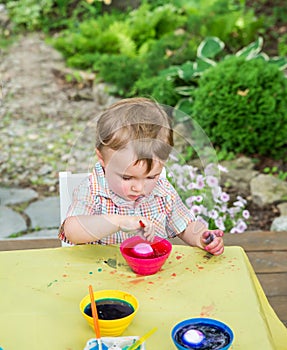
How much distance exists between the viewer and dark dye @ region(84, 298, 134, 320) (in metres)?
Result: 1.50

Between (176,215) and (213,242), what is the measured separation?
0.15m

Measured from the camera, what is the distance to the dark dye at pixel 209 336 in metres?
1.40

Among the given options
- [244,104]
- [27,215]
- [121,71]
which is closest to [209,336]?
[27,215]

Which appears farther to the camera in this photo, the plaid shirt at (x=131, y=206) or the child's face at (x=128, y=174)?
the plaid shirt at (x=131, y=206)

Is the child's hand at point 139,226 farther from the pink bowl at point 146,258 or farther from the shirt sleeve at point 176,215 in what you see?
the shirt sleeve at point 176,215

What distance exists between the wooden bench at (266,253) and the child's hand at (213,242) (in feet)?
2.05

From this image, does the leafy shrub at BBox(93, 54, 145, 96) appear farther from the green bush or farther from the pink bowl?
the pink bowl

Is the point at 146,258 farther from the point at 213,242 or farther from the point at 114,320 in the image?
the point at 114,320

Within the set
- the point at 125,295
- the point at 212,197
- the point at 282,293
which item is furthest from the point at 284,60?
the point at 125,295

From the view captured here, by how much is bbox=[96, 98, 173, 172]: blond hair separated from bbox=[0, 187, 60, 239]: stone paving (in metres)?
1.90

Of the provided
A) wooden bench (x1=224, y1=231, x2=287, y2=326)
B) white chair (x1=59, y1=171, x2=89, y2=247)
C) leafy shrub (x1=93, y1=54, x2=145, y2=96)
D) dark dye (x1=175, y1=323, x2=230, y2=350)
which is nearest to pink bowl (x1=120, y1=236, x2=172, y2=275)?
white chair (x1=59, y1=171, x2=89, y2=247)

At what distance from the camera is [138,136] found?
164cm

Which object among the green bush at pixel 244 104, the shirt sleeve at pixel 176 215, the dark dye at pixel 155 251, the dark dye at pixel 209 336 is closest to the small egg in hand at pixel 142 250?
the dark dye at pixel 155 251

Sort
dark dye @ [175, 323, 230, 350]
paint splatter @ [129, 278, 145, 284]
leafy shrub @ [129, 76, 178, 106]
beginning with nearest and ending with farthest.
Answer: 1. dark dye @ [175, 323, 230, 350]
2. paint splatter @ [129, 278, 145, 284]
3. leafy shrub @ [129, 76, 178, 106]
